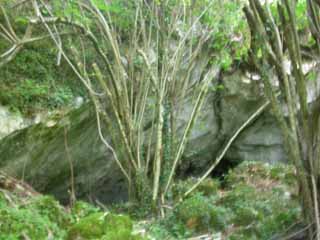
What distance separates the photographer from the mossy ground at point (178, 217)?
399 centimetres

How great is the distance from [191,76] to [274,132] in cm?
385

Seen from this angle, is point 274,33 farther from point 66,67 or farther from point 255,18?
point 66,67

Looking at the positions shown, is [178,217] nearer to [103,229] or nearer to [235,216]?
[235,216]

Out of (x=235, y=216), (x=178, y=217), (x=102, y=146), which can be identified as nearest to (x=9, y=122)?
(x=102, y=146)

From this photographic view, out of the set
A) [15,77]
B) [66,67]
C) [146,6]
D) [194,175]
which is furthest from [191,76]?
[194,175]

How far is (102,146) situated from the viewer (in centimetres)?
773

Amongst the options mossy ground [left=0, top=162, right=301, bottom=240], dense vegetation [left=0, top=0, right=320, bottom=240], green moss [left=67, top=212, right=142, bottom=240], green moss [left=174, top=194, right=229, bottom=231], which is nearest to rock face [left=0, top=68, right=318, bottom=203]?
dense vegetation [left=0, top=0, right=320, bottom=240]

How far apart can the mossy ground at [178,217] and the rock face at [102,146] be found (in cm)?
151

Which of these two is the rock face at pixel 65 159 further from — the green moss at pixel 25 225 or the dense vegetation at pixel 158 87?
the green moss at pixel 25 225

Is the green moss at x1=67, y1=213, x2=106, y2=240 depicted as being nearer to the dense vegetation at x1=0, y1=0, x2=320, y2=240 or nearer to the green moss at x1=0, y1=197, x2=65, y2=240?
the dense vegetation at x1=0, y1=0, x2=320, y2=240

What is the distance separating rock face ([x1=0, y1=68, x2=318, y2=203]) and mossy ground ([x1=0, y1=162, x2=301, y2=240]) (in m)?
1.51

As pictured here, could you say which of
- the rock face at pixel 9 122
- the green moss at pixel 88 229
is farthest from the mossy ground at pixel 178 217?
the rock face at pixel 9 122

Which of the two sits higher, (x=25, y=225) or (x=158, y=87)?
(x=158, y=87)

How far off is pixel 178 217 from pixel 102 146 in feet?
8.46
